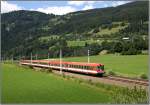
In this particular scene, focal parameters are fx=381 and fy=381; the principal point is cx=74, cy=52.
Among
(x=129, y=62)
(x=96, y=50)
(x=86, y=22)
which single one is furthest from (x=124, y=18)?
(x=129, y=62)

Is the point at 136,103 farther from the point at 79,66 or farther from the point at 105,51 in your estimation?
the point at 105,51

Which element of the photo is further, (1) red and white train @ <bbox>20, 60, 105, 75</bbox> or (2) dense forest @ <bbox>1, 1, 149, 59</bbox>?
(2) dense forest @ <bbox>1, 1, 149, 59</bbox>

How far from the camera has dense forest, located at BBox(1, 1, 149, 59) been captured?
59844mm

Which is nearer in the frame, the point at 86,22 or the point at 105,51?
the point at 105,51

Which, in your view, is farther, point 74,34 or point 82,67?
point 74,34

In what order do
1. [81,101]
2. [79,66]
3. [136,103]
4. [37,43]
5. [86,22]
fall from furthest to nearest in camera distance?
[86,22], [37,43], [79,66], [81,101], [136,103]

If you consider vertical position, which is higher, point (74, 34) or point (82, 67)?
point (74, 34)

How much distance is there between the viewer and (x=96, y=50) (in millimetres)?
68938

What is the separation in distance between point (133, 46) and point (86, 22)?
259 ft

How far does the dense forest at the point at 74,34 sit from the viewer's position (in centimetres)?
5984

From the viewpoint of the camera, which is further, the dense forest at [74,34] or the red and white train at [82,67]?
the dense forest at [74,34]

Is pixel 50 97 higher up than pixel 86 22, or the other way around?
pixel 86 22

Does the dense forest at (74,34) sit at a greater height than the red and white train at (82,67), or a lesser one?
greater

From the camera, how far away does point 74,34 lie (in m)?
110
